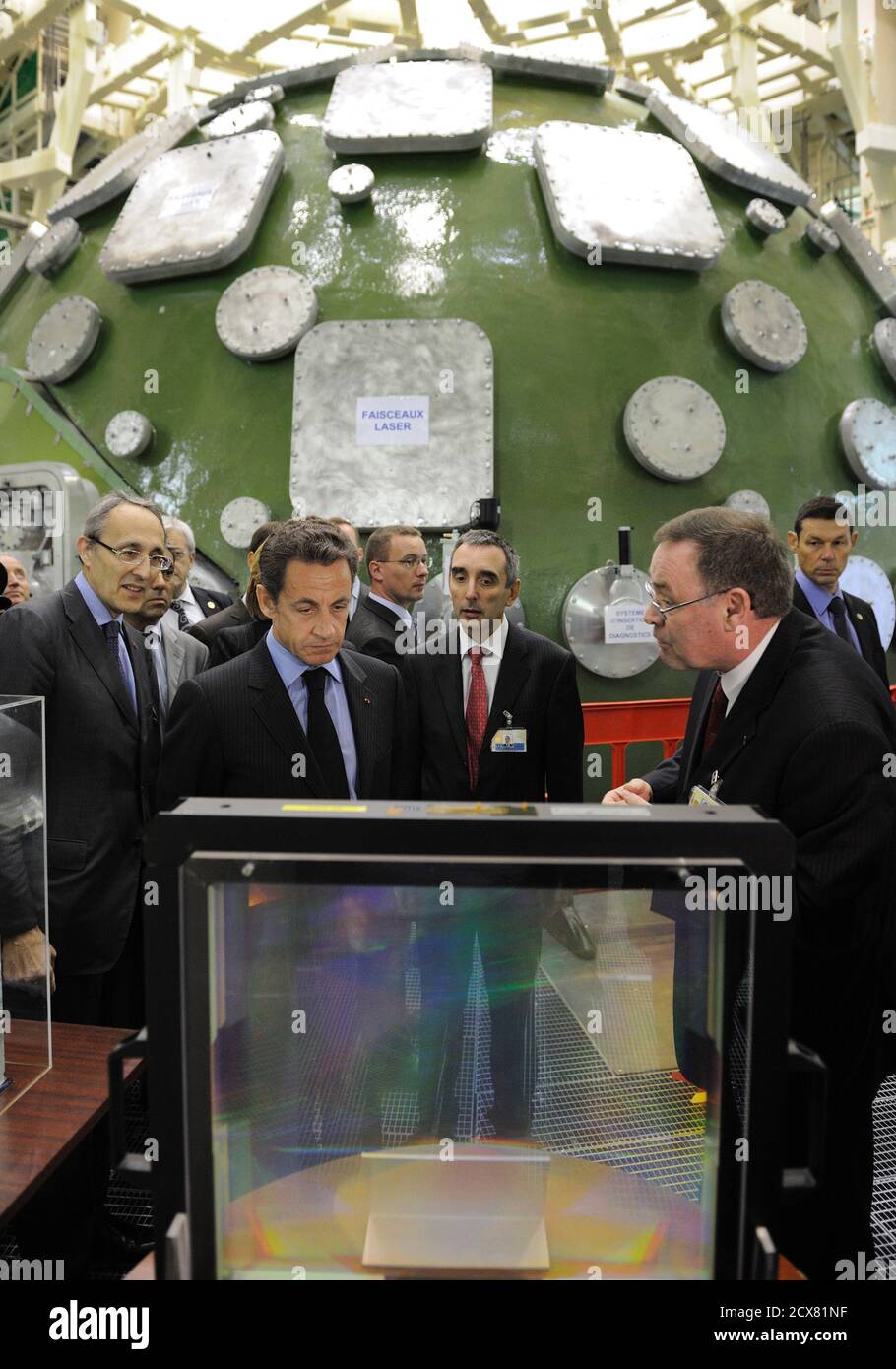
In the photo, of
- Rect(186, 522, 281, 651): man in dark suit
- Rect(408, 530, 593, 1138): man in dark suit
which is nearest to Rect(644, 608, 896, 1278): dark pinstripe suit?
Rect(408, 530, 593, 1138): man in dark suit

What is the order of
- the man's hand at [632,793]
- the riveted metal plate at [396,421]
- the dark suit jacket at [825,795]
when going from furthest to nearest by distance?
1. the riveted metal plate at [396,421]
2. the man's hand at [632,793]
3. the dark suit jacket at [825,795]

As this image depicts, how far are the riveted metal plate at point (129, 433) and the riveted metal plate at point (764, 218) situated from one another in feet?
13.1

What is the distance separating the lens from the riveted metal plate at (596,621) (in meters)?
5.53

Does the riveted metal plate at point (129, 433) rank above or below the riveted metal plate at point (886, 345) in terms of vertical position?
below

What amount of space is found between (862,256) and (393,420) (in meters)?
3.67

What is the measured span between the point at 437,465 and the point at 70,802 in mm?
3251

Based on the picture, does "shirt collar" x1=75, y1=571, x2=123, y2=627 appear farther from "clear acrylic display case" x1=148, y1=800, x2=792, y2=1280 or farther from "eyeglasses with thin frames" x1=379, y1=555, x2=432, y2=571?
A: "clear acrylic display case" x1=148, y1=800, x2=792, y2=1280

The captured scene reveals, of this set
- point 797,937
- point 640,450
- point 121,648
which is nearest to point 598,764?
point 640,450

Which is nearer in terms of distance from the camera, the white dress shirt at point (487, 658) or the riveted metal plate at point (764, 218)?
the white dress shirt at point (487, 658)

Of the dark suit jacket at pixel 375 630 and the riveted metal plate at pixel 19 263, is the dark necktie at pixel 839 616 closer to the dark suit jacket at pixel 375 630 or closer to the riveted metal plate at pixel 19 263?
the dark suit jacket at pixel 375 630

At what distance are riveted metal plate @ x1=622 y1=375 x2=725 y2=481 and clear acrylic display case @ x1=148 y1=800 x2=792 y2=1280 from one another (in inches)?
189

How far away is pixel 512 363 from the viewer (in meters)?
5.64

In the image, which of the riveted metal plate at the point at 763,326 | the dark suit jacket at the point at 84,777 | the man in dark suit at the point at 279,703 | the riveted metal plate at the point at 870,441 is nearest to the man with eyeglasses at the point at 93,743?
the dark suit jacket at the point at 84,777

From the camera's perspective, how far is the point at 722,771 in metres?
2.09
